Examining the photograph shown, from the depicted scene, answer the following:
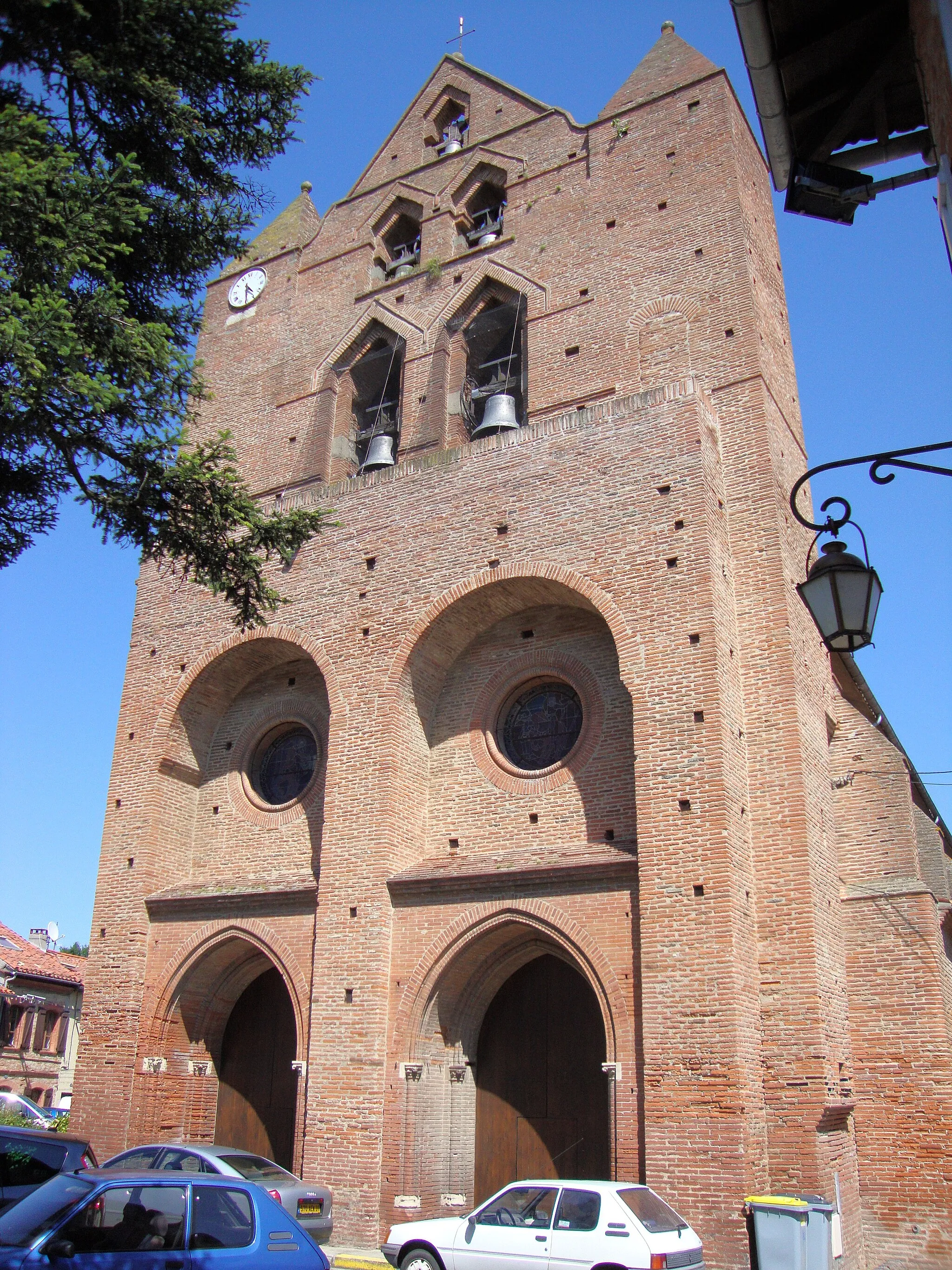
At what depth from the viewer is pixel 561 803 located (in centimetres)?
1275

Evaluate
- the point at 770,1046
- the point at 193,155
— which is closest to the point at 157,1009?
the point at 770,1046

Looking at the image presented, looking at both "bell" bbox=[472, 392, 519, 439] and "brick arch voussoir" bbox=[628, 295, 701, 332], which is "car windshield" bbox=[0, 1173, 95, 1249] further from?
"brick arch voussoir" bbox=[628, 295, 701, 332]

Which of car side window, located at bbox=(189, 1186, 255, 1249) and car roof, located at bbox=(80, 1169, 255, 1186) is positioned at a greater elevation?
car roof, located at bbox=(80, 1169, 255, 1186)

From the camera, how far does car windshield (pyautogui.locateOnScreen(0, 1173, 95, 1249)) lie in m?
5.98

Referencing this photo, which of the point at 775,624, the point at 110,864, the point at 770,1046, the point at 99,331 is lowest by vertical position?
the point at 770,1046

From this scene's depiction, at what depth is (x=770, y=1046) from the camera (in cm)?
1066

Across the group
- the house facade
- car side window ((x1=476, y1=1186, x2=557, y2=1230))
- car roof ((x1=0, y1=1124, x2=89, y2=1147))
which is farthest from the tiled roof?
car side window ((x1=476, y1=1186, x2=557, y2=1230))

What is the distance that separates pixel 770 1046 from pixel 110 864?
938 centimetres

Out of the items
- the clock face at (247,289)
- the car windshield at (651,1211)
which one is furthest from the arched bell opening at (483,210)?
the car windshield at (651,1211)

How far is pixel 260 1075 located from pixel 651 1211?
7299 millimetres

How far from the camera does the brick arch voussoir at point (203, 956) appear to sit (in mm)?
13281

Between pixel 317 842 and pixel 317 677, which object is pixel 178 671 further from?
pixel 317 842

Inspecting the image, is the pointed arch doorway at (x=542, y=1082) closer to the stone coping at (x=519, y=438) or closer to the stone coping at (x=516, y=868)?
the stone coping at (x=516, y=868)

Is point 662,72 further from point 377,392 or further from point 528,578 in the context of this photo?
point 528,578
